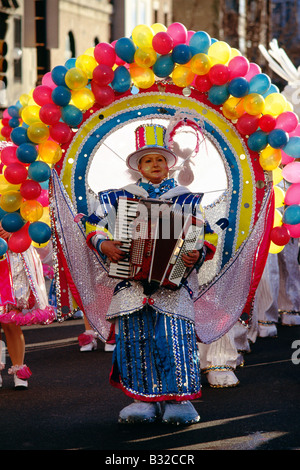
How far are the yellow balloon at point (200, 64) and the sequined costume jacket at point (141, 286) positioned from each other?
865mm

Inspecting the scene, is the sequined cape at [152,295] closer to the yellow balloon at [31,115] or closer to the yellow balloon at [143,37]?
the yellow balloon at [31,115]

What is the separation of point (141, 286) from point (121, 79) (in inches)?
57.1

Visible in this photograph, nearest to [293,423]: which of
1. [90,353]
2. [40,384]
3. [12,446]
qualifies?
[12,446]

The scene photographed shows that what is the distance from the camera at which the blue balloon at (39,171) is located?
20.2 feet

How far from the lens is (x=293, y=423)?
568cm

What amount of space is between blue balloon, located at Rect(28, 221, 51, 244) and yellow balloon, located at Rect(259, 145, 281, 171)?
60.3 inches

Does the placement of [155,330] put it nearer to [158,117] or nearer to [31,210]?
[31,210]

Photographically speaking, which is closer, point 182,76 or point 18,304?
point 182,76

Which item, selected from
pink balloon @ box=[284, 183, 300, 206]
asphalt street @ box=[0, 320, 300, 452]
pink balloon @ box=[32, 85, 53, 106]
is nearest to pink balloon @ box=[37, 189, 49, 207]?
pink balloon @ box=[32, 85, 53, 106]

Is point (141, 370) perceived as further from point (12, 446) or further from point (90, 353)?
point (90, 353)

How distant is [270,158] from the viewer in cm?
636

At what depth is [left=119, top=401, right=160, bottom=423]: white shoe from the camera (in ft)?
18.7

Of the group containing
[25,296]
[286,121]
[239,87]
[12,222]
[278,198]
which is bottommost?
[25,296]

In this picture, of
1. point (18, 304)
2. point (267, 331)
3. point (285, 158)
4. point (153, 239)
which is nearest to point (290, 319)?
point (267, 331)
